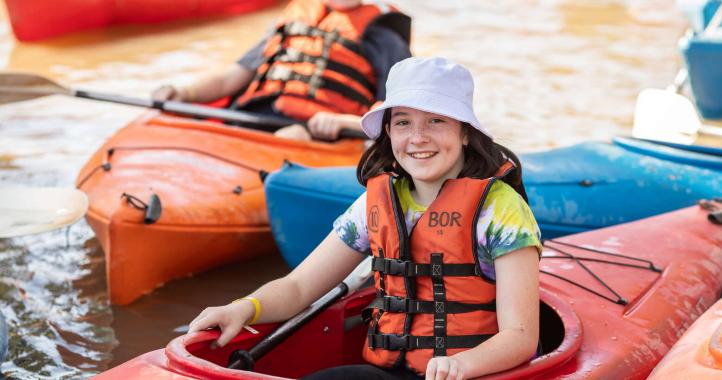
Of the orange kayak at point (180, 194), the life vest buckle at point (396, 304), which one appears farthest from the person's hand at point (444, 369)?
the orange kayak at point (180, 194)

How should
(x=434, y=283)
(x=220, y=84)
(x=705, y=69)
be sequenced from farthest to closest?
(x=705, y=69), (x=220, y=84), (x=434, y=283)

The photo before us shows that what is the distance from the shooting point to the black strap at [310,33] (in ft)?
13.0

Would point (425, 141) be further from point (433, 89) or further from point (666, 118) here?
point (666, 118)

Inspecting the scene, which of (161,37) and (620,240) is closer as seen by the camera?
(620,240)

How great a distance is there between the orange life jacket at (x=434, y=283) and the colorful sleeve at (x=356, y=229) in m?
0.10

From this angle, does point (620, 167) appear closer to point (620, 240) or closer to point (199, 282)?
point (620, 240)

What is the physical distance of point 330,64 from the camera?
3967 mm

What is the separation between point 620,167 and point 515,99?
281cm

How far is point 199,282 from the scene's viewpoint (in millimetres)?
3586

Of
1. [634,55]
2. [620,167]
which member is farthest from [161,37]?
[620,167]

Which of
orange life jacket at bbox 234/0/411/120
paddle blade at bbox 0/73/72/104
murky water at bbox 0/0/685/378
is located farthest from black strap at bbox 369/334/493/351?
paddle blade at bbox 0/73/72/104

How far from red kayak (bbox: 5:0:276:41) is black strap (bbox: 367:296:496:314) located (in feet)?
19.7

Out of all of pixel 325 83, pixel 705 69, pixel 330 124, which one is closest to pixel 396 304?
pixel 330 124

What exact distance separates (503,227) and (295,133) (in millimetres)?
1912
